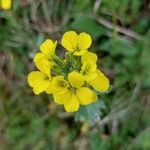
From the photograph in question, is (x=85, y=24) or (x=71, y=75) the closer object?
(x=71, y=75)

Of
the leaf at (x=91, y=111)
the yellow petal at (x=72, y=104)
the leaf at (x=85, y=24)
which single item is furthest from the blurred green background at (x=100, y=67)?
the yellow petal at (x=72, y=104)

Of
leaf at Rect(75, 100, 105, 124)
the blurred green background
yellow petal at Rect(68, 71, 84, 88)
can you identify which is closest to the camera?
yellow petal at Rect(68, 71, 84, 88)

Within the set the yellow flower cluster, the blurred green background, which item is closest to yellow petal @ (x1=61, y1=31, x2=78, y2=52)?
the yellow flower cluster

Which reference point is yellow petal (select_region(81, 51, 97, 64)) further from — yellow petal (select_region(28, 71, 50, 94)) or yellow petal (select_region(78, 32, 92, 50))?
yellow petal (select_region(28, 71, 50, 94))

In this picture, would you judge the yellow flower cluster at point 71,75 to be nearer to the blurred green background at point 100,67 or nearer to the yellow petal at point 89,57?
the yellow petal at point 89,57

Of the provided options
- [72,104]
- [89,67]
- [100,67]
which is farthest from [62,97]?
[100,67]

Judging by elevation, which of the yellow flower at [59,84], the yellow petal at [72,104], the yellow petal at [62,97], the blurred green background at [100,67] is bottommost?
the blurred green background at [100,67]

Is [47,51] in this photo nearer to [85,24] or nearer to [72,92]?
[72,92]

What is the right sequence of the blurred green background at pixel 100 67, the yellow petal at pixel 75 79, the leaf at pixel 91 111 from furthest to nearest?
1. the blurred green background at pixel 100 67
2. the leaf at pixel 91 111
3. the yellow petal at pixel 75 79
